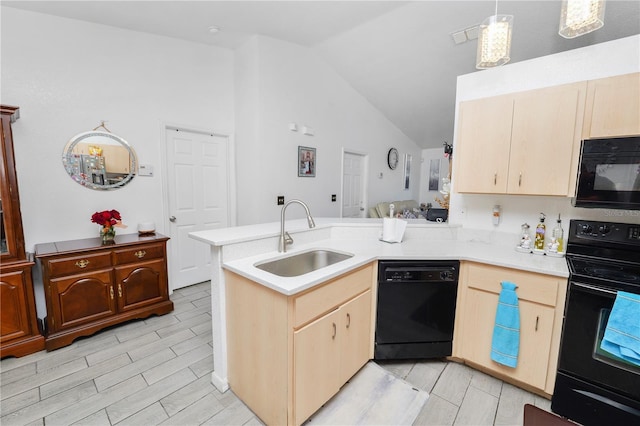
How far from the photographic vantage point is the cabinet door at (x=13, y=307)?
6.64 feet

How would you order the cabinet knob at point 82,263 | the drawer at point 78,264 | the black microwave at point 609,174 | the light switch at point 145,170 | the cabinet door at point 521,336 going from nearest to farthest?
the black microwave at point 609,174, the cabinet door at point 521,336, the drawer at point 78,264, the cabinet knob at point 82,263, the light switch at point 145,170

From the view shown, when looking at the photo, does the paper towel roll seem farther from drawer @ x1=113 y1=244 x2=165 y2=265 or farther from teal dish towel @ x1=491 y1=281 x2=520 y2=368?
drawer @ x1=113 y1=244 x2=165 y2=265

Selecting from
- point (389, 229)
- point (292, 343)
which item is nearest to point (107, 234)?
point (292, 343)

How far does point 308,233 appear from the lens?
2168mm

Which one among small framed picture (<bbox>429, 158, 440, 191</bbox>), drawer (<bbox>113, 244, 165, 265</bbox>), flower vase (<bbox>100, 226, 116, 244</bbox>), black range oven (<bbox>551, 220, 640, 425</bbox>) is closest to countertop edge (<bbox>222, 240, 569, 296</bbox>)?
black range oven (<bbox>551, 220, 640, 425</bbox>)

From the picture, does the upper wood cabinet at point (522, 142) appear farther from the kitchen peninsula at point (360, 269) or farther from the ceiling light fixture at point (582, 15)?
the ceiling light fixture at point (582, 15)

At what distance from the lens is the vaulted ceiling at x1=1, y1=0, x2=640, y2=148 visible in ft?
8.31

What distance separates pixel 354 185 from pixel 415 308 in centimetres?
333

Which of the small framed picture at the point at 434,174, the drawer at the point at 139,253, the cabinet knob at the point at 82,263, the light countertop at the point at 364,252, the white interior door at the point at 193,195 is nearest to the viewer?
the light countertop at the point at 364,252

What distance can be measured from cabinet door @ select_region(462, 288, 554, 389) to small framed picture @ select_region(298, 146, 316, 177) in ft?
8.58

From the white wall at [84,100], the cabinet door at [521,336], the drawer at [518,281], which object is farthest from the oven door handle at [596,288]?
the white wall at [84,100]

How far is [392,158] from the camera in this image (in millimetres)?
5828

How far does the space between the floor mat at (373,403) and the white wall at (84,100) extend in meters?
2.60

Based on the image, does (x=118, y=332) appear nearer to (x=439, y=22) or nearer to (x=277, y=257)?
(x=277, y=257)
